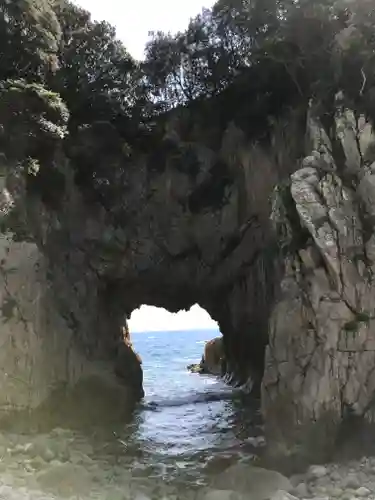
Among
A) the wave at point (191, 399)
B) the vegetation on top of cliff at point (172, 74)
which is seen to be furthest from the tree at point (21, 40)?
the wave at point (191, 399)

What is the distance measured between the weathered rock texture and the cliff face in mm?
38

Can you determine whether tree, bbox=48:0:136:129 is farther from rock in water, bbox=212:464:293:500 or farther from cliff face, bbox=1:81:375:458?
rock in water, bbox=212:464:293:500

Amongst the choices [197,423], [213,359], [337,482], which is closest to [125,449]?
[197,423]

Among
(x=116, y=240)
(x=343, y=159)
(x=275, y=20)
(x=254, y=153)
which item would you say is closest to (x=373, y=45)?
(x=343, y=159)

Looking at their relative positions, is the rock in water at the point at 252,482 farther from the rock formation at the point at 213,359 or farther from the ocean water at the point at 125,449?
the rock formation at the point at 213,359

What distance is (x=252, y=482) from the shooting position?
15.3 meters

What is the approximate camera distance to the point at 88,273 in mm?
26641

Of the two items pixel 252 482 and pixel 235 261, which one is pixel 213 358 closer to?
pixel 235 261

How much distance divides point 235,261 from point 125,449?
1149 centimetres

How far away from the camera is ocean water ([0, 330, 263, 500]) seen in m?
15.5

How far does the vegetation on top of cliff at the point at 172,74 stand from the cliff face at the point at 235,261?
2.02ft

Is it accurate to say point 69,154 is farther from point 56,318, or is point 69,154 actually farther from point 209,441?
point 209,441

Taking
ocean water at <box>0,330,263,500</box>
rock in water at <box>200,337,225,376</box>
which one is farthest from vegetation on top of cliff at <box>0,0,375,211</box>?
rock in water at <box>200,337,225,376</box>

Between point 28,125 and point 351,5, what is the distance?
38.7ft
